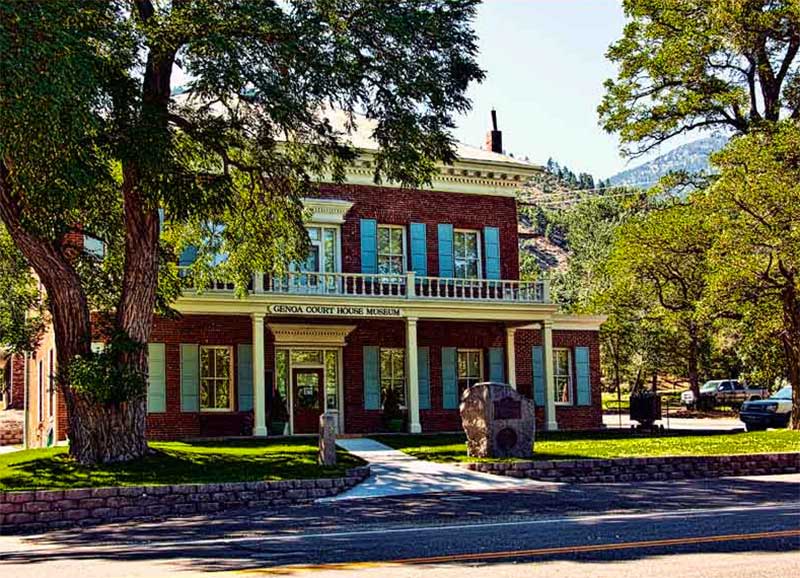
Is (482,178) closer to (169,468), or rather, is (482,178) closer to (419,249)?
(419,249)

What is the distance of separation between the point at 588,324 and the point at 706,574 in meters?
26.2

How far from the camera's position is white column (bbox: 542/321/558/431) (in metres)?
31.0

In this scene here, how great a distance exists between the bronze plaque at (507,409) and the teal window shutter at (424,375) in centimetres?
1079

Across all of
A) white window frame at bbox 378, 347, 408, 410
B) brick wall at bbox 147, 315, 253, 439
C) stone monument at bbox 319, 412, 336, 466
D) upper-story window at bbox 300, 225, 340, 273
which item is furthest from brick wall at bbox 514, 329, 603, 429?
stone monument at bbox 319, 412, 336, 466

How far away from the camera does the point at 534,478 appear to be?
62.7 feet

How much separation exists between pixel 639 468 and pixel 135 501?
9.56 metres

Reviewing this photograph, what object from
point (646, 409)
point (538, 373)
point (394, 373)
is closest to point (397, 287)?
point (394, 373)

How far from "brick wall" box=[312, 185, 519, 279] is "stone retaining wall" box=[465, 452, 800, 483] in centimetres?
1280

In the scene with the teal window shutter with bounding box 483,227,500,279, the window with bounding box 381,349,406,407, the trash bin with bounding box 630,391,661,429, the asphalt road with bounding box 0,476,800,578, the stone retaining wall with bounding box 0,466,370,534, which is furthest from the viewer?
the teal window shutter with bounding box 483,227,500,279

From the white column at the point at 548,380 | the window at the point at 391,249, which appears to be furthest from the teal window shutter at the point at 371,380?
the white column at the point at 548,380

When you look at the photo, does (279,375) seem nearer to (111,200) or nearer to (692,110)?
(111,200)

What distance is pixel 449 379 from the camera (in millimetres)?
32375

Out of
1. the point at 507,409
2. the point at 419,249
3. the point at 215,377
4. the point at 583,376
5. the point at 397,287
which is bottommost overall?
the point at 507,409

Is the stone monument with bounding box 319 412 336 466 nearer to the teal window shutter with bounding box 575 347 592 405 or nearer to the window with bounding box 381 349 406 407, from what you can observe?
the window with bounding box 381 349 406 407
